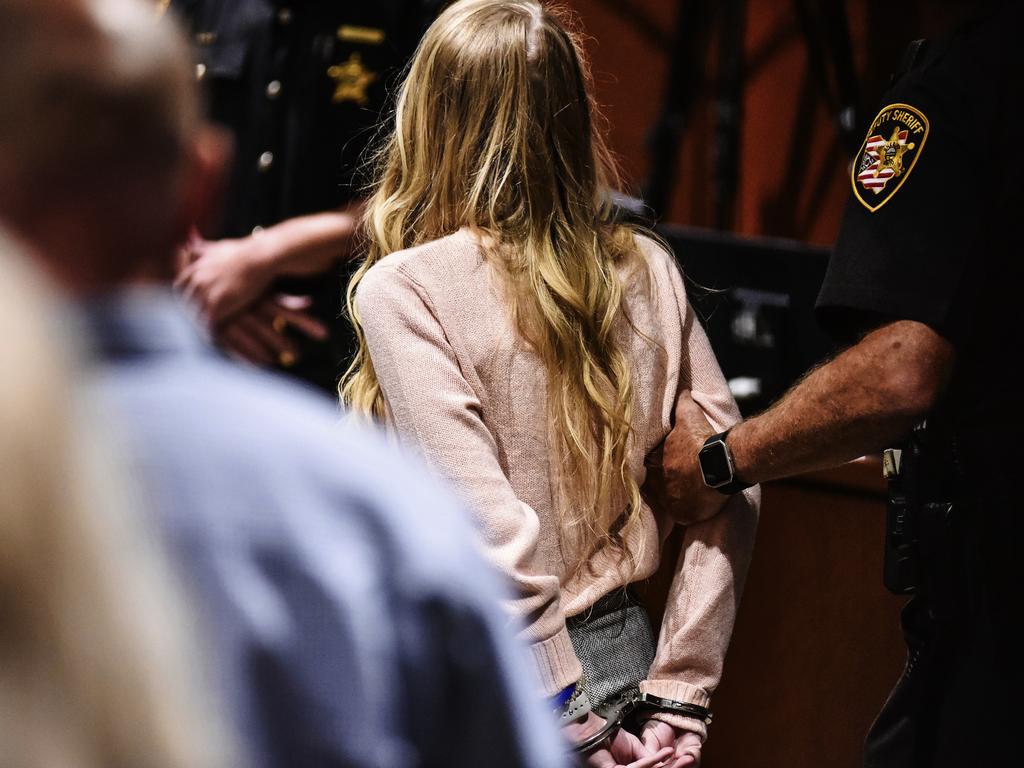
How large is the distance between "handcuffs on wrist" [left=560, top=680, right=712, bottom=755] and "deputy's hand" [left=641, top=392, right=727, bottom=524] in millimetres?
226

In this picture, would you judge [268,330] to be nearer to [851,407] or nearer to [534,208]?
[534,208]

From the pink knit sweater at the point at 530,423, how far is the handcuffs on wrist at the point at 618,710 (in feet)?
0.04

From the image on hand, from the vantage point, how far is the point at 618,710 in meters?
1.47

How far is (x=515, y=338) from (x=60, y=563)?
97 cm

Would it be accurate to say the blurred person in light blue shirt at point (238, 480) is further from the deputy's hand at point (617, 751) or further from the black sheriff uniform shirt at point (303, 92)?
the black sheriff uniform shirt at point (303, 92)

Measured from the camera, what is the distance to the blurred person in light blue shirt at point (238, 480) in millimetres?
604

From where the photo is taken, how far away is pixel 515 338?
Answer: 4.77ft

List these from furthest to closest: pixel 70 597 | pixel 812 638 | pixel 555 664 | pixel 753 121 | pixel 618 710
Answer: pixel 753 121
pixel 812 638
pixel 618 710
pixel 555 664
pixel 70 597

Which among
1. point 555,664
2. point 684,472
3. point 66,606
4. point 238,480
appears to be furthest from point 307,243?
point 66,606

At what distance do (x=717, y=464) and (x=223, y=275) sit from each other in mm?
851

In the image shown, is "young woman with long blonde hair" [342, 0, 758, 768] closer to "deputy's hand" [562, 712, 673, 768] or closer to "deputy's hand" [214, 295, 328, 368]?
"deputy's hand" [562, 712, 673, 768]

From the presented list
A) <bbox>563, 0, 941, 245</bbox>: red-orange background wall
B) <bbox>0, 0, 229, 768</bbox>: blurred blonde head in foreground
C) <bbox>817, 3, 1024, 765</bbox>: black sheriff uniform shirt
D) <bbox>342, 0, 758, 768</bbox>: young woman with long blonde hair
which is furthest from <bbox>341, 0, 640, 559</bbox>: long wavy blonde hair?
<bbox>563, 0, 941, 245</bbox>: red-orange background wall

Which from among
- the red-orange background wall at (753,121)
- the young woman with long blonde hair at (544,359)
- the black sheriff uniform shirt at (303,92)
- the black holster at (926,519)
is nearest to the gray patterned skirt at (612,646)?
the young woman with long blonde hair at (544,359)

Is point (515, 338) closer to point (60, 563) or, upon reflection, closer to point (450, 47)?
point (450, 47)
